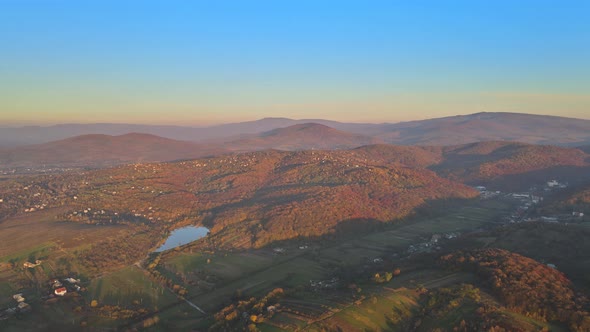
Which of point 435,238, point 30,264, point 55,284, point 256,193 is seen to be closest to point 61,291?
point 55,284

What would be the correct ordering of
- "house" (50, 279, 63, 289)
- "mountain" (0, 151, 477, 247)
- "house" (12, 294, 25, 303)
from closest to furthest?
"house" (12, 294, 25, 303)
"house" (50, 279, 63, 289)
"mountain" (0, 151, 477, 247)

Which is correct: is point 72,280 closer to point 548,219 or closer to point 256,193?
point 256,193

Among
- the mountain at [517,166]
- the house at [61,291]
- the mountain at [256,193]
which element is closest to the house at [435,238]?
the mountain at [256,193]

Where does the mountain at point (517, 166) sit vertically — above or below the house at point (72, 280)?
above

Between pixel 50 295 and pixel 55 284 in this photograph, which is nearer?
pixel 50 295

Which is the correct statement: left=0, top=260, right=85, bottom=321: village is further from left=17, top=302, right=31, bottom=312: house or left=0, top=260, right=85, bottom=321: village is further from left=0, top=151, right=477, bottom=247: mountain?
left=0, top=151, right=477, bottom=247: mountain

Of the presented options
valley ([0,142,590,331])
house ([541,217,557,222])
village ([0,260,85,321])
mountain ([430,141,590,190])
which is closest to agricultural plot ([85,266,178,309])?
valley ([0,142,590,331])

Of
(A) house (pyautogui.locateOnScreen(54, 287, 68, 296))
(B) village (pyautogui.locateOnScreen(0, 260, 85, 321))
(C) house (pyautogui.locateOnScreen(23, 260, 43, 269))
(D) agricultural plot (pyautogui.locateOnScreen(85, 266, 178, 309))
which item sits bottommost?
(D) agricultural plot (pyautogui.locateOnScreen(85, 266, 178, 309))

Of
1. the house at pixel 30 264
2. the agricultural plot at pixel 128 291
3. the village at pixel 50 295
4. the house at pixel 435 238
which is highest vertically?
the house at pixel 435 238

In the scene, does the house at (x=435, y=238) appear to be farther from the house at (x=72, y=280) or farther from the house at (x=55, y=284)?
the house at (x=55, y=284)
